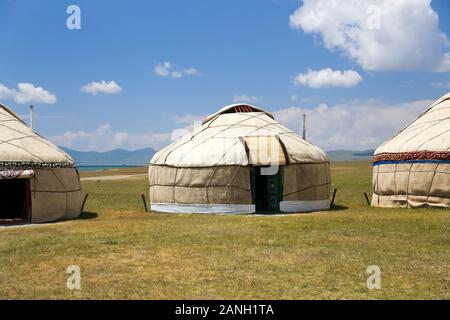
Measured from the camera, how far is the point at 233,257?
866 cm

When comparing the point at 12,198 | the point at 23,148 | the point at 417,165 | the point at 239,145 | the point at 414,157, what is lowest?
the point at 12,198

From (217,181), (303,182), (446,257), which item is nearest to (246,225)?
(217,181)

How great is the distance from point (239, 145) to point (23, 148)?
6559 millimetres

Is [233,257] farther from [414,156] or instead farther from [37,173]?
[414,156]

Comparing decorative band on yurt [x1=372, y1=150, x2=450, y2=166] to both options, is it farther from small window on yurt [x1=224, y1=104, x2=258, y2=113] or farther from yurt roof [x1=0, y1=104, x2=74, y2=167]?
yurt roof [x1=0, y1=104, x2=74, y2=167]

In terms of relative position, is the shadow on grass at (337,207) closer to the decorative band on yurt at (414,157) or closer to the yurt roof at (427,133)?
the decorative band on yurt at (414,157)

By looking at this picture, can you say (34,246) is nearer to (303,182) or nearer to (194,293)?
(194,293)

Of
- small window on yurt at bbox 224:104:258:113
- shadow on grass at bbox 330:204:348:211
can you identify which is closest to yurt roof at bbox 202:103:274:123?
small window on yurt at bbox 224:104:258:113

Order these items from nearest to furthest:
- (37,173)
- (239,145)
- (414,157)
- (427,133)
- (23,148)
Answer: (37,173) < (23,148) < (414,157) < (239,145) < (427,133)

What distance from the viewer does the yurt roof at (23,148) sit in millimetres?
13391

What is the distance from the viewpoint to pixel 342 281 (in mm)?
6938

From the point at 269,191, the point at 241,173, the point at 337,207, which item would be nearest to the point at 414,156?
the point at 337,207

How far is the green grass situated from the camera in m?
6.59

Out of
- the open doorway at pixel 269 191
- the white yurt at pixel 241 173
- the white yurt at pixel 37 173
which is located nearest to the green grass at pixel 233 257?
the white yurt at pixel 37 173
